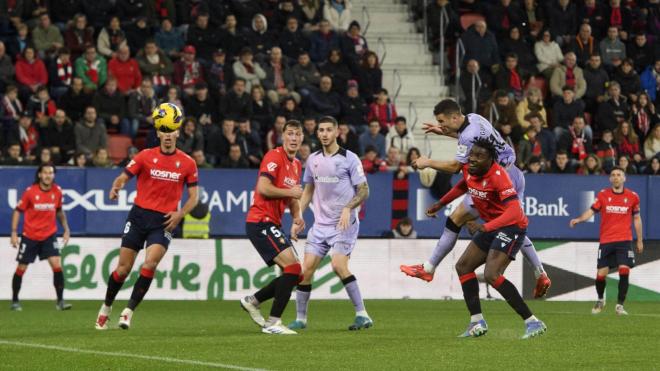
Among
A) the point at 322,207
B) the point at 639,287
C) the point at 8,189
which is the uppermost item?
the point at 322,207

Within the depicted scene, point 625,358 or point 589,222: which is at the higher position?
point 625,358

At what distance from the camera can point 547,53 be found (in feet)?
106

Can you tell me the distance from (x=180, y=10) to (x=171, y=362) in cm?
2021

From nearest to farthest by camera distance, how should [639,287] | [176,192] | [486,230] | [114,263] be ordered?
[486,230] → [176,192] → [114,263] → [639,287]

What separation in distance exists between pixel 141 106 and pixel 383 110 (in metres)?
5.45

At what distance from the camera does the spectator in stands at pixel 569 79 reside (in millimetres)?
31344

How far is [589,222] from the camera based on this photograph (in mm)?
28719

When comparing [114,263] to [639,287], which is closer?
[114,263]

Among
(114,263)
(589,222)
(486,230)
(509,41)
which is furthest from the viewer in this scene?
(509,41)

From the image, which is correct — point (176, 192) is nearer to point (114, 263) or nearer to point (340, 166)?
point (340, 166)

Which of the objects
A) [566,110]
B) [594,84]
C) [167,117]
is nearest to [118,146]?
[566,110]

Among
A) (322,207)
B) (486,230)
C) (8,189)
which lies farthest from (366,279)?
(486,230)

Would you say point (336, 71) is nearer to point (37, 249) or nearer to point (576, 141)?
point (576, 141)

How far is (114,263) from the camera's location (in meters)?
24.2
